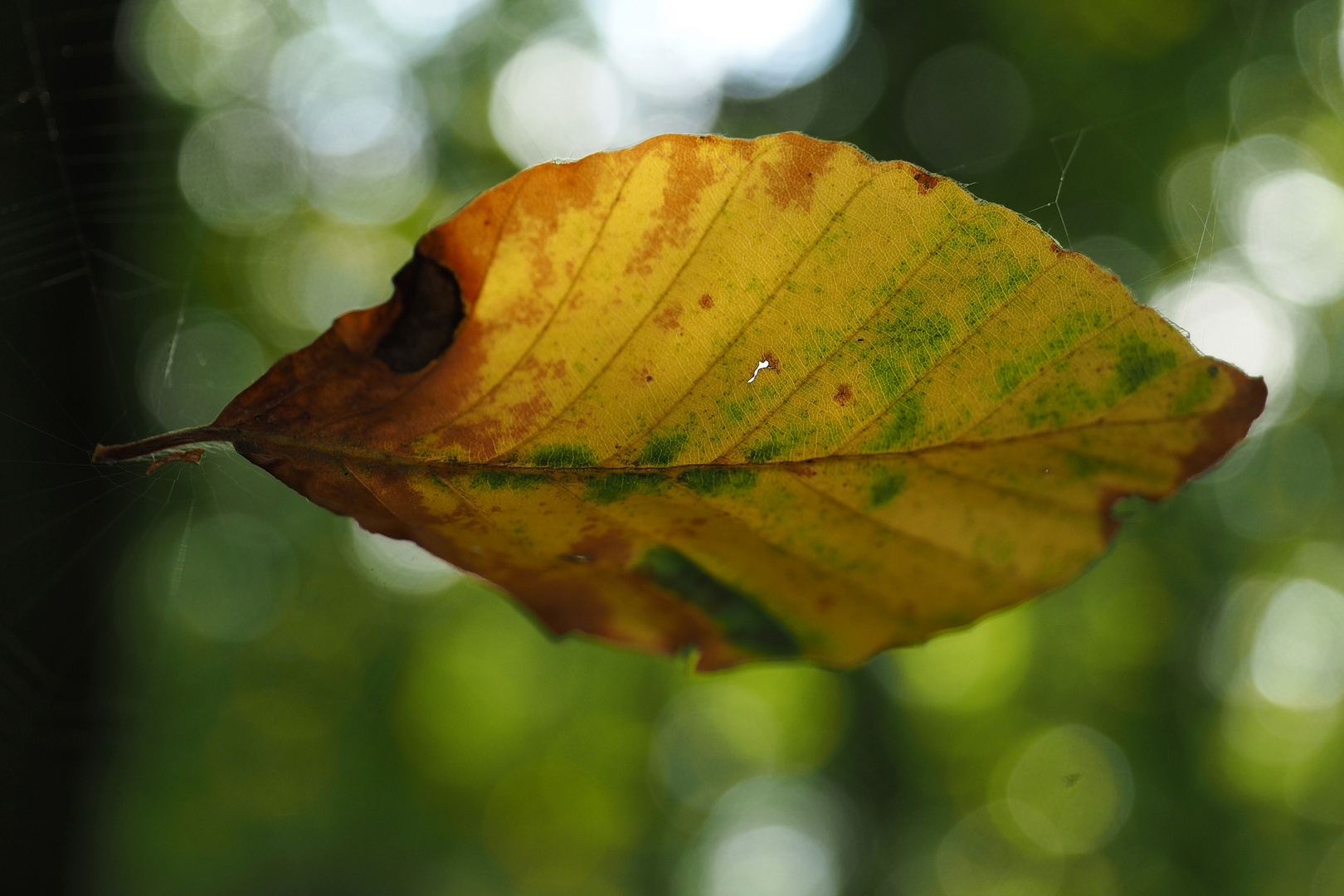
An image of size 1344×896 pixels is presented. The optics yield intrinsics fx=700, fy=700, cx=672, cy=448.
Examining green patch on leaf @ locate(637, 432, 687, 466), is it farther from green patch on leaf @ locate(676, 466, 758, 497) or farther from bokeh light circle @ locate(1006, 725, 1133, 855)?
bokeh light circle @ locate(1006, 725, 1133, 855)

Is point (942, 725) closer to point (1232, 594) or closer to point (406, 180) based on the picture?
point (1232, 594)

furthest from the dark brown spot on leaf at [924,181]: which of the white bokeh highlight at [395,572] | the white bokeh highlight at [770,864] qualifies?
the white bokeh highlight at [770,864]

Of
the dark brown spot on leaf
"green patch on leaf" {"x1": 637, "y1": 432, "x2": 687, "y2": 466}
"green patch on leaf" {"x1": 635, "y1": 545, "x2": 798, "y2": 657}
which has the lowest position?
"green patch on leaf" {"x1": 635, "y1": 545, "x2": 798, "y2": 657}

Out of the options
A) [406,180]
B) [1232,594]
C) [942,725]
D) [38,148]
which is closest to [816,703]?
[942,725]

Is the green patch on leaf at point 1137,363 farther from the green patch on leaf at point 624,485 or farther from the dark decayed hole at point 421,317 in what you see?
the dark decayed hole at point 421,317

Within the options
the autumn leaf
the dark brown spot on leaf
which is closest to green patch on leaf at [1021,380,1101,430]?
the autumn leaf
